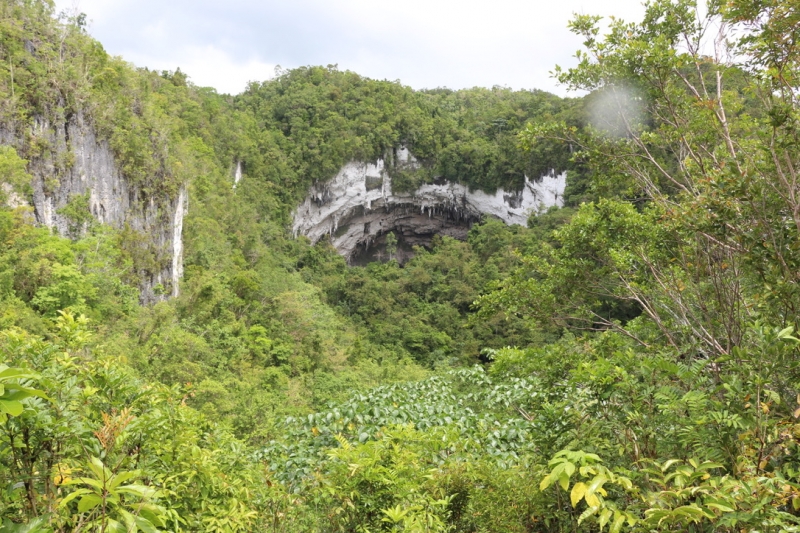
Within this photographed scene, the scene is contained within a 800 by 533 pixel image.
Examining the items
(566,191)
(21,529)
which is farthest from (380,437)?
(566,191)

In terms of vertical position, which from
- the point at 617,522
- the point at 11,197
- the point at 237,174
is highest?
the point at 237,174

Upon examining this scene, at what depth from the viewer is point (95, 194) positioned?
11141mm

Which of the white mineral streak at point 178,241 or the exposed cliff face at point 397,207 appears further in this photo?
the exposed cliff face at point 397,207

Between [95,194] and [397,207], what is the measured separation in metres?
21.3

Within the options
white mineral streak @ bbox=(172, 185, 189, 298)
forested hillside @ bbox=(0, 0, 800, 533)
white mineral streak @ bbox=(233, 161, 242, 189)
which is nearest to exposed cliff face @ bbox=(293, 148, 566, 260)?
white mineral streak @ bbox=(233, 161, 242, 189)

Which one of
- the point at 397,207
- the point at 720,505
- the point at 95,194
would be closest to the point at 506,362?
the point at 720,505

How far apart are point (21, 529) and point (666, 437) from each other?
6.18 ft

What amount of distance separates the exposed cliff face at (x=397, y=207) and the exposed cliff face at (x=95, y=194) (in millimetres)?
13623

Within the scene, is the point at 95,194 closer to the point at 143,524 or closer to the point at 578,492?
the point at 143,524

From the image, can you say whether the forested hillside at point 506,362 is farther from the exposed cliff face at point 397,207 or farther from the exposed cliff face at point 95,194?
the exposed cliff face at point 397,207

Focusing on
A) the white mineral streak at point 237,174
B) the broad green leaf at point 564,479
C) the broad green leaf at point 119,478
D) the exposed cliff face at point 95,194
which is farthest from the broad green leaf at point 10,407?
the white mineral streak at point 237,174

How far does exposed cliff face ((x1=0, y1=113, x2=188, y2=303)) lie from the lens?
9844 millimetres

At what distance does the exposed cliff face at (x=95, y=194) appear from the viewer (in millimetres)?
9844

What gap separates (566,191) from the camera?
25312 millimetres
